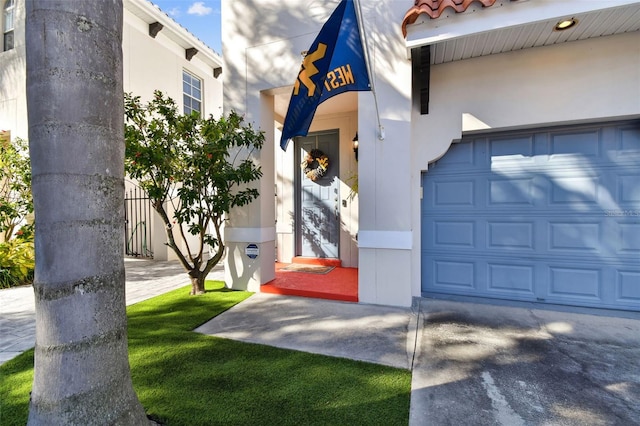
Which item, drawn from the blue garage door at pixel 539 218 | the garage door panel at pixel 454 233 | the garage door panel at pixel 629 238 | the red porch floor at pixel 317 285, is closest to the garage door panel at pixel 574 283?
the blue garage door at pixel 539 218

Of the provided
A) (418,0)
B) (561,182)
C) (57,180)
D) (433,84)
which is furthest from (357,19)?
(561,182)

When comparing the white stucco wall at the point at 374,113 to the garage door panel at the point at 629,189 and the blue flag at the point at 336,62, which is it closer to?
the blue flag at the point at 336,62

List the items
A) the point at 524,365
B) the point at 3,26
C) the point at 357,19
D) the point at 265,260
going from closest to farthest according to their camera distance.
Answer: the point at 524,365
the point at 357,19
the point at 265,260
the point at 3,26

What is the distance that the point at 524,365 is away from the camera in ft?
7.84

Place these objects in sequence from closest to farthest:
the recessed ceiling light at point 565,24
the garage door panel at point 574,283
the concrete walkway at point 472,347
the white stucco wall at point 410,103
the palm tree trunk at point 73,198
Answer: the palm tree trunk at point 73,198 < the concrete walkway at point 472,347 < the recessed ceiling light at point 565,24 < the white stucco wall at point 410,103 < the garage door panel at point 574,283

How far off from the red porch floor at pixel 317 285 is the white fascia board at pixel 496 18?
10.7 ft

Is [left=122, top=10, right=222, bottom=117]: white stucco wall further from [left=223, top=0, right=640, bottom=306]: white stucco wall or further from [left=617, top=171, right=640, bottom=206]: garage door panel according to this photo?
[left=617, top=171, right=640, bottom=206]: garage door panel

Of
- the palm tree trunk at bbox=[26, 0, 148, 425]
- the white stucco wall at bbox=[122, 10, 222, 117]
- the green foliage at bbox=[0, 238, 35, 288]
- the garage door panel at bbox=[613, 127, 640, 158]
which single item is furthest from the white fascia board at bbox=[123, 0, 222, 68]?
the garage door panel at bbox=[613, 127, 640, 158]

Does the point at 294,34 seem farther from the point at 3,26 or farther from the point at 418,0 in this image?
the point at 3,26

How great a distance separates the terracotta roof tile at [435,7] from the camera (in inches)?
112

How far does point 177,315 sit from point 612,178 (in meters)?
5.57

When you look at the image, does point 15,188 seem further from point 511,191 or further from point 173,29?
point 511,191

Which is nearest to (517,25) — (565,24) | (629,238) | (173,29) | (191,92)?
(565,24)

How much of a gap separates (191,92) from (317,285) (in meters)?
8.40
